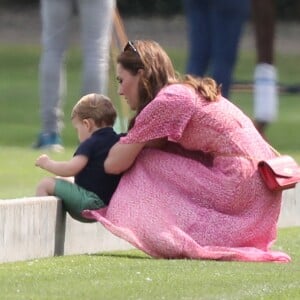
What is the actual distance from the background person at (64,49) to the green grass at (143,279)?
13.7ft

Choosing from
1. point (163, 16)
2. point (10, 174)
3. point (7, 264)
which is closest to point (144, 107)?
point (7, 264)

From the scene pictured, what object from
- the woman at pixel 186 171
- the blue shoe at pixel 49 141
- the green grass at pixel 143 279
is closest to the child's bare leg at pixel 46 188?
the woman at pixel 186 171

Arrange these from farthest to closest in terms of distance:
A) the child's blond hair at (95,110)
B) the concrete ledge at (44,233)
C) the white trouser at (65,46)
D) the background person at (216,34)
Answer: the background person at (216,34) → the white trouser at (65,46) → the child's blond hair at (95,110) → the concrete ledge at (44,233)

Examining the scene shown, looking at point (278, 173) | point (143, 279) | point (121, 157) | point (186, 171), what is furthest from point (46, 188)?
point (143, 279)

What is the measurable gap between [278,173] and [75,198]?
1.09 metres

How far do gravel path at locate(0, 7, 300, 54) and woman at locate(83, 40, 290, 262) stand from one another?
19998 millimetres

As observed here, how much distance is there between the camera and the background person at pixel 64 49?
39.7 ft

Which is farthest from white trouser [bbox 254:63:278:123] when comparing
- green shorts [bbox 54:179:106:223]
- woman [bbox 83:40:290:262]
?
green shorts [bbox 54:179:106:223]

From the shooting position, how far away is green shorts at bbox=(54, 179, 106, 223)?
8180mm

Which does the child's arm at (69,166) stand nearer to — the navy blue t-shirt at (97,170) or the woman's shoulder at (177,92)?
the navy blue t-shirt at (97,170)

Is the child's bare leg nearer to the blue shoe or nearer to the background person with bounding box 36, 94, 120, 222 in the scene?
the background person with bounding box 36, 94, 120, 222

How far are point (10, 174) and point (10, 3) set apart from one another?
80.9 ft

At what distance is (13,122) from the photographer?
1545 centimetres

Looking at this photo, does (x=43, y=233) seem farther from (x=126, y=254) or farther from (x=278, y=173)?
(x=278, y=173)
